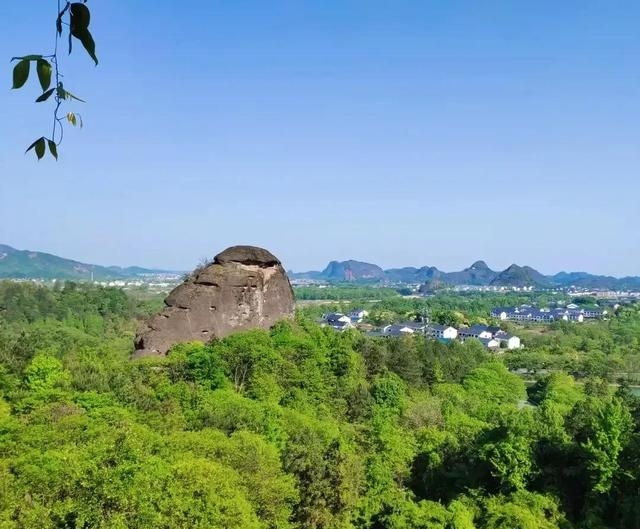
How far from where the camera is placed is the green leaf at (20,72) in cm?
196

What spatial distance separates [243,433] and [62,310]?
147 feet

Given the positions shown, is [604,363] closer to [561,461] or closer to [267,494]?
[561,461]

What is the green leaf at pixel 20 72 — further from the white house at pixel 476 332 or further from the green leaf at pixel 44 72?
the white house at pixel 476 332

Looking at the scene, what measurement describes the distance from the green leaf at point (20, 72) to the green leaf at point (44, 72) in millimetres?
49

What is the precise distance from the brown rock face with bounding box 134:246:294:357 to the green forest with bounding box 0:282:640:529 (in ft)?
3.71

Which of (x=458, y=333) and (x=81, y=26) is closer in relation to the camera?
(x=81, y=26)

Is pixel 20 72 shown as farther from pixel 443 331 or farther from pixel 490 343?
pixel 443 331

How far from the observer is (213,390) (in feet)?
64.1

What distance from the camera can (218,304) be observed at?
23812 millimetres

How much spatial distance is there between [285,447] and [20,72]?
14502mm

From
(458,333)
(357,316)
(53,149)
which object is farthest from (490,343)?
(53,149)

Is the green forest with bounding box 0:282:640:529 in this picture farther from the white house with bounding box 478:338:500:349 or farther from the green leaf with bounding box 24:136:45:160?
the white house with bounding box 478:338:500:349

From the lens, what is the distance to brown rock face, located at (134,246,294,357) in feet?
76.4

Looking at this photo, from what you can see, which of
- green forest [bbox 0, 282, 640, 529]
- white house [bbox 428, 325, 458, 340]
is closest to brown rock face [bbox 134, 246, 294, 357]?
green forest [bbox 0, 282, 640, 529]
